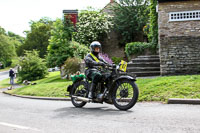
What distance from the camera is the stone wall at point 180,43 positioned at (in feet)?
51.0

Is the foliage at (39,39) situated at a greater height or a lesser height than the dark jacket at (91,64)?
greater

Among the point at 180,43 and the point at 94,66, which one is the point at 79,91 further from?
the point at 180,43

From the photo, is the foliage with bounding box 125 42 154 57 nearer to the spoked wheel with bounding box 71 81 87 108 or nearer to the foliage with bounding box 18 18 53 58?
the spoked wheel with bounding box 71 81 87 108

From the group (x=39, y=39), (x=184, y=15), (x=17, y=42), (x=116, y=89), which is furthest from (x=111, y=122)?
(x=17, y=42)

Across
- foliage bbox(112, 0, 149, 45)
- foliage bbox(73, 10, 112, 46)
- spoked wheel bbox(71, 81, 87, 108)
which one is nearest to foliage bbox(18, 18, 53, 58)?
foliage bbox(73, 10, 112, 46)

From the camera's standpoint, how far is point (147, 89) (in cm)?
966

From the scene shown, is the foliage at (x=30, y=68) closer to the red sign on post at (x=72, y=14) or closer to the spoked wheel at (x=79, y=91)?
the red sign on post at (x=72, y=14)

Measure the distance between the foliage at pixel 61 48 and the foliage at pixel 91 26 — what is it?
5.91ft

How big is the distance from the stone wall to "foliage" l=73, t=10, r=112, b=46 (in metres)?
15.7

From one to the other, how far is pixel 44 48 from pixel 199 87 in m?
56.0

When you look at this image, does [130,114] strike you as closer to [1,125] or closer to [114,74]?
[114,74]

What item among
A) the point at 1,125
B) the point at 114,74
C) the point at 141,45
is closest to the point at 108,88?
the point at 114,74

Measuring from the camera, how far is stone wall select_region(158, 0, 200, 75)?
15.6 m

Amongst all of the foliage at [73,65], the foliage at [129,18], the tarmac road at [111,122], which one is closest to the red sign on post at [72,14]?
the foliage at [129,18]
